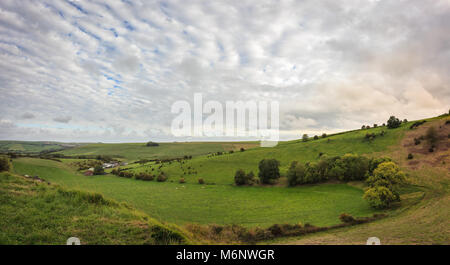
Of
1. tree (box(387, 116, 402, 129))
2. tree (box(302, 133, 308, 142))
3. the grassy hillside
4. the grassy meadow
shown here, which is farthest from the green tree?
the grassy hillside

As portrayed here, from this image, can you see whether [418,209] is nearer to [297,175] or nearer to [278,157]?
[297,175]

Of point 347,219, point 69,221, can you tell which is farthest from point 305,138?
point 69,221

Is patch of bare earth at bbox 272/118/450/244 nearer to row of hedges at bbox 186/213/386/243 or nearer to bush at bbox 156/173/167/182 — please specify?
row of hedges at bbox 186/213/386/243

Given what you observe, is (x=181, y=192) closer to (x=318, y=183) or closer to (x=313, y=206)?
(x=313, y=206)

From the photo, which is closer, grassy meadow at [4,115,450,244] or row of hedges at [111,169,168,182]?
grassy meadow at [4,115,450,244]

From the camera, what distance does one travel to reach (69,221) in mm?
11266

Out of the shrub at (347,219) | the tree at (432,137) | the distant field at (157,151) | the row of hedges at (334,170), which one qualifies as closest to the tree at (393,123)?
the tree at (432,137)

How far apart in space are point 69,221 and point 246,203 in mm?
37419

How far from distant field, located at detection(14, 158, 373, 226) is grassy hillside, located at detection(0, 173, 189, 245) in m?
21.0

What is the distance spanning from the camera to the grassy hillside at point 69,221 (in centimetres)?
972

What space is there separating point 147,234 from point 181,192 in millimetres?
49283

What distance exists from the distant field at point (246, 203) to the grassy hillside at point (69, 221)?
21.0 metres

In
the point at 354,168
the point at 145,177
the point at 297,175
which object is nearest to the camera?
the point at 354,168

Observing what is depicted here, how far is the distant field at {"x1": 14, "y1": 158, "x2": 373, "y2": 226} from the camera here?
33.3 metres
